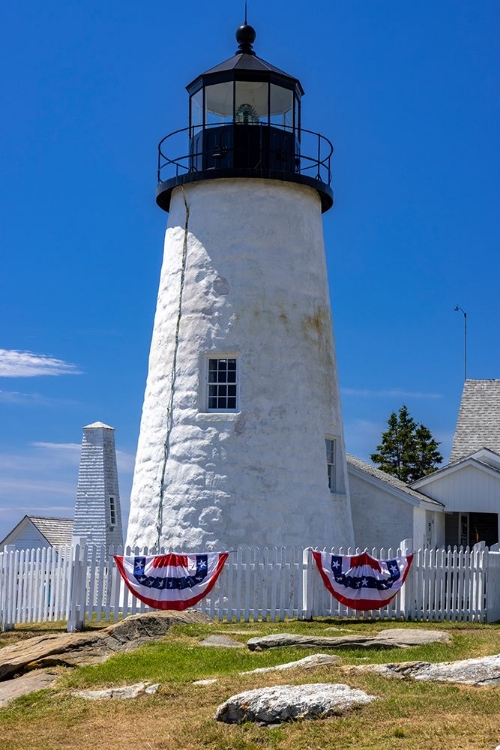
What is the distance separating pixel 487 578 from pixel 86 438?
51.4 ft

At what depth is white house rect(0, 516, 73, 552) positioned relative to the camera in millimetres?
43281

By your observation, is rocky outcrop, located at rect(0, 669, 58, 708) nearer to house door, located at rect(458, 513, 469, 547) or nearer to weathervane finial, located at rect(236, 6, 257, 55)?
weathervane finial, located at rect(236, 6, 257, 55)

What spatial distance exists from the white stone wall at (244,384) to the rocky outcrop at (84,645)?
4.60 metres

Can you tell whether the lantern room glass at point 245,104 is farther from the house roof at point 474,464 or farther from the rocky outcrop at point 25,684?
the rocky outcrop at point 25,684

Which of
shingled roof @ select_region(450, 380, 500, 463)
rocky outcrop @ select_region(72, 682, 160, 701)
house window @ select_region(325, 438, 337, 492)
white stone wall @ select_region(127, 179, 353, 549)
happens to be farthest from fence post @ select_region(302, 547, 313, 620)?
shingled roof @ select_region(450, 380, 500, 463)

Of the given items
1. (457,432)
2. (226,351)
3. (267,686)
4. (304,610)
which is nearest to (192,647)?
(267,686)

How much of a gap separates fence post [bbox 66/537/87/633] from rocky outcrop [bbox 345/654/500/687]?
8.28 meters

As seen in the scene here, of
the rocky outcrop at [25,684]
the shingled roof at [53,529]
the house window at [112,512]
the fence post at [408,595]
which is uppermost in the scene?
the house window at [112,512]

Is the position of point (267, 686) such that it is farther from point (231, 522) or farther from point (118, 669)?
point (231, 522)

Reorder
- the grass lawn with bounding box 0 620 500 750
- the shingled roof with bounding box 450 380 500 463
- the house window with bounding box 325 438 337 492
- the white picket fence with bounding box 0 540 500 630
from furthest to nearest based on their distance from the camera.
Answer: the shingled roof with bounding box 450 380 500 463 → the house window with bounding box 325 438 337 492 → the white picket fence with bounding box 0 540 500 630 → the grass lawn with bounding box 0 620 500 750

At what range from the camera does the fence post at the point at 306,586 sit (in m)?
19.3

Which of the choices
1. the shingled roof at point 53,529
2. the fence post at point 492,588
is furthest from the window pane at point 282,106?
the shingled roof at point 53,529

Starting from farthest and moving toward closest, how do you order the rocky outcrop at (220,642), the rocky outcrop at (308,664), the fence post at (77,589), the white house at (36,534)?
the white house at (36,534)
the fence post at (77,589)
the rocky outcrop at (220,642)
the rocky outcrop at (308,664)

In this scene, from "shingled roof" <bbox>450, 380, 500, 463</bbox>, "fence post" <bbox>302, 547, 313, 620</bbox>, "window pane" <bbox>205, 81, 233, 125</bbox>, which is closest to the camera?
"fence post" <bbox>302, 547, 313, 620</bbox>
